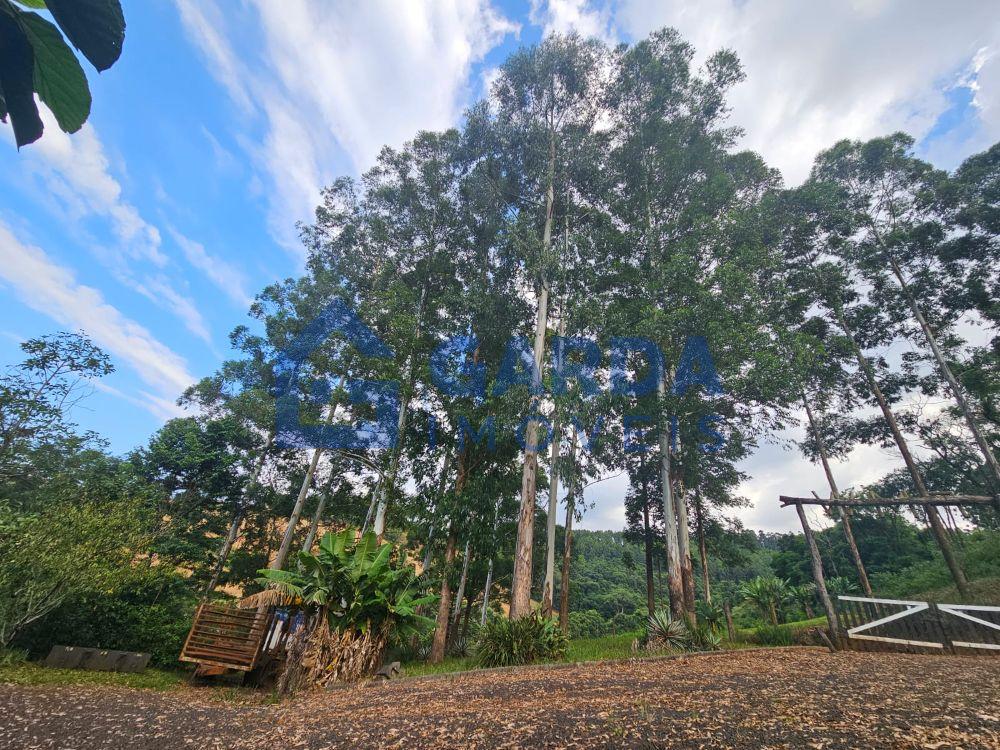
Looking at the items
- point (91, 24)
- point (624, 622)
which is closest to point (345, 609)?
point (91, 24)

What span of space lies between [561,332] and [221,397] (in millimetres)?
16431

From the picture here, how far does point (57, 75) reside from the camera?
688 millimetres

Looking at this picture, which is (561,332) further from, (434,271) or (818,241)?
(818,241)

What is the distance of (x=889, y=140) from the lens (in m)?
18.0

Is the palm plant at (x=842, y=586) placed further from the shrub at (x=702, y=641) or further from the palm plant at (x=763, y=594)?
the shrub at (x=702, y=641)

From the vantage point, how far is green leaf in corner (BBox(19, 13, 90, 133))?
2.16ft

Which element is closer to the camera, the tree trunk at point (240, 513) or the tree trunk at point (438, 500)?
the tree trunk at point (438, 500)

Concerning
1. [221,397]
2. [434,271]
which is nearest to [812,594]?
[434,271]

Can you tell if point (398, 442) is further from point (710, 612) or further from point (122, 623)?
point (710, 612)

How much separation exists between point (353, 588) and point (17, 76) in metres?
9.68

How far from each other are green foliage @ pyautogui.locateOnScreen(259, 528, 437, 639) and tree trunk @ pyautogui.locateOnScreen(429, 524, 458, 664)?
3.60 m

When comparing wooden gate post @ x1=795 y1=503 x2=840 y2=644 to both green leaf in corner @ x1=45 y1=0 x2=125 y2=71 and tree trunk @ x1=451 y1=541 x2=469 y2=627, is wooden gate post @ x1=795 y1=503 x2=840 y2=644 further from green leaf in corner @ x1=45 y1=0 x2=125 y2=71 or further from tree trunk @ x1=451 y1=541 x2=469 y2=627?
green leaf in corner @ x1=45 y1=0 x2=125 y2=71

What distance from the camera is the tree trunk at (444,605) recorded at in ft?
41.0

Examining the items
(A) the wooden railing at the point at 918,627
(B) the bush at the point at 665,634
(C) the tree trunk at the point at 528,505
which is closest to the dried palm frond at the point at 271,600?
(C) the tree trunk at the point at 528,505
